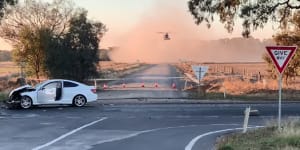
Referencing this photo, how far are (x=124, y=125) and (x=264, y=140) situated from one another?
691 cm

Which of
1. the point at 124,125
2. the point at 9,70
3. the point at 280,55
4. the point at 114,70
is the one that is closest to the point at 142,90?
the point at 124,125

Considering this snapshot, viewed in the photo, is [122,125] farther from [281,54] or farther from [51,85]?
[51,85]

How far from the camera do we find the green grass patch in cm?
1263

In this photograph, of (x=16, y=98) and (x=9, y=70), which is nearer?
(x=16, y=98)

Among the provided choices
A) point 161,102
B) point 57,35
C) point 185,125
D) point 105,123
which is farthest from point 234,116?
point 57,35

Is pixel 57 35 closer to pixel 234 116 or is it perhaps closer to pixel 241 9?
pixel 241 9

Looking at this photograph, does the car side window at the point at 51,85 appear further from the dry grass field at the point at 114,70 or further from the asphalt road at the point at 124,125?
the dry grass field at the point at 114,70

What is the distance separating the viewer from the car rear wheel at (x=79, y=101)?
93.1 feet

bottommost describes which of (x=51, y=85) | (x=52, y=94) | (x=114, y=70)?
(x=52, y=94)

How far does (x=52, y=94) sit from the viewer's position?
27891mm

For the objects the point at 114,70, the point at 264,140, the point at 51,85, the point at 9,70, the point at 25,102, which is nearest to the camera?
the point at 264,140

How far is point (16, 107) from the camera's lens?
89.2ft

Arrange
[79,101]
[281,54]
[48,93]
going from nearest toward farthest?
1. [281,54]
2. [48,93]
3. [79,101]

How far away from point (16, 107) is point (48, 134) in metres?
11.2
